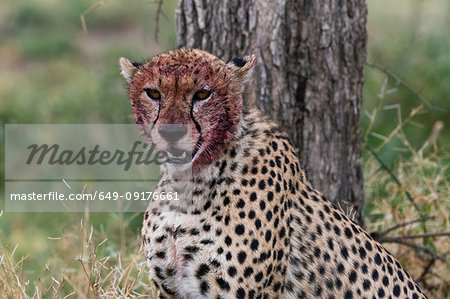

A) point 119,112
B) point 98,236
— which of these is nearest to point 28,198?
point 119,112

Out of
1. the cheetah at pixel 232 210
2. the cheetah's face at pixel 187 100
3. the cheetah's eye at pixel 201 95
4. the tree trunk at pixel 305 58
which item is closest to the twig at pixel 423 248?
the tree trunk at pixel 305 58

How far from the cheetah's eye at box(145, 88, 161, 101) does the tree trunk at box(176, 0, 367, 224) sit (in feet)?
4.47

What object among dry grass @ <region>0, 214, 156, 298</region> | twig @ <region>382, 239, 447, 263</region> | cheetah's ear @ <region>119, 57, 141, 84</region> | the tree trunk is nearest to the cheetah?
cheetah's ear @ <region>119, 57, 141, 84</region>

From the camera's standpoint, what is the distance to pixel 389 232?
446cm

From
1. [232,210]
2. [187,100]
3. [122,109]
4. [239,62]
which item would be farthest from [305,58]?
[122,109]

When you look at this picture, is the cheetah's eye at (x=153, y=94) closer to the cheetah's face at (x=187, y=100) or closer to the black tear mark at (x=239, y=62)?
the cheetah's face at (x=187, y=100)

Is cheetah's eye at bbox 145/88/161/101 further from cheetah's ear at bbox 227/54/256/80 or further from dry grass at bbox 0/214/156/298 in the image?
dry grass at bbox 0/214/156/298

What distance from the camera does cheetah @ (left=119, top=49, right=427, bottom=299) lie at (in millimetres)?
2557

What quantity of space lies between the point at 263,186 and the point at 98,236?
2.02 metres

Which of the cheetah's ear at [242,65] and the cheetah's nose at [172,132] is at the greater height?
the cheetah's ear at [242,65]

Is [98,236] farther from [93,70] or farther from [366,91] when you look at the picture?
[93,70]

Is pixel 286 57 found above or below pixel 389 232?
above

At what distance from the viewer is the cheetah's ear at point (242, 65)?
106 inches

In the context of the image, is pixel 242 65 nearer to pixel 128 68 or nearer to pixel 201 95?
pixel 201 95
